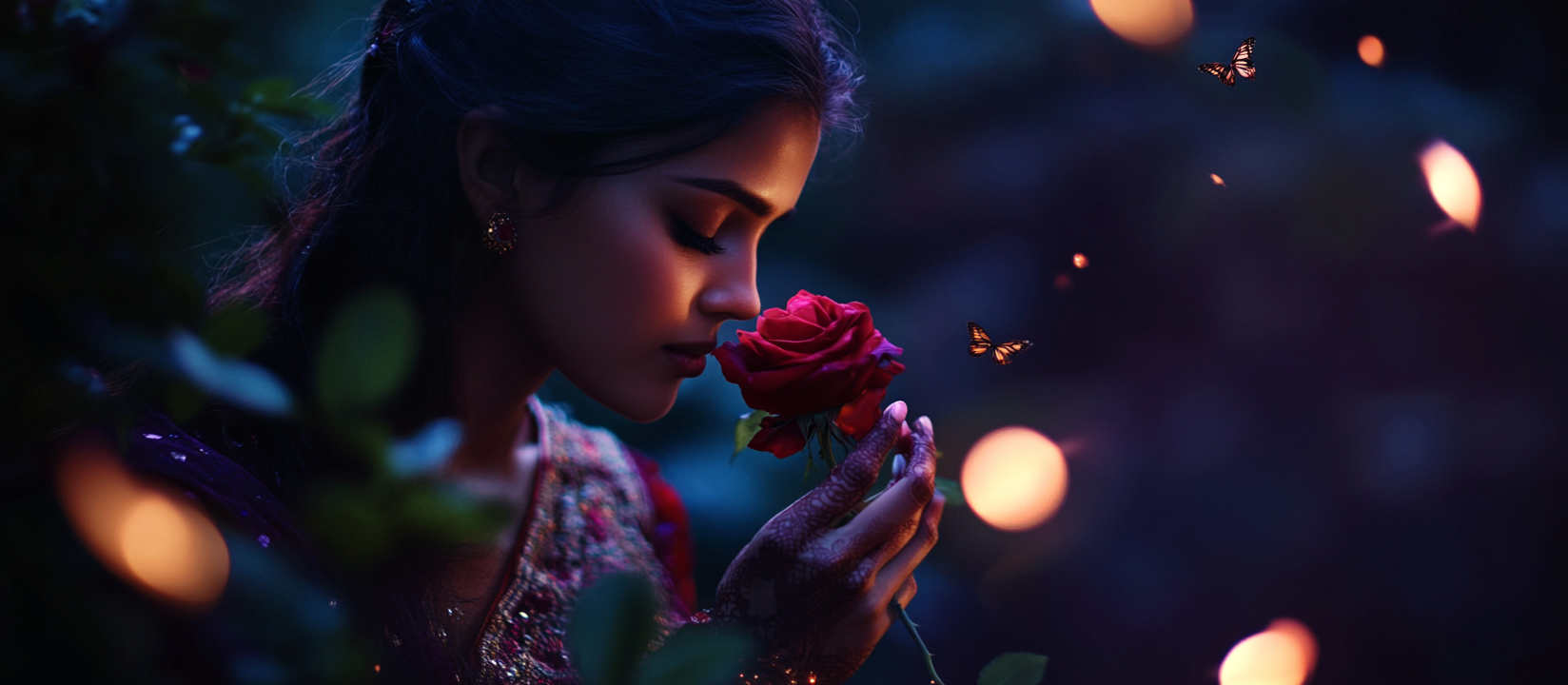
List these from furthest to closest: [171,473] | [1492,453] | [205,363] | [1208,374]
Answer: [1208,374] < [1492,453] < [171,473] < [205,363]

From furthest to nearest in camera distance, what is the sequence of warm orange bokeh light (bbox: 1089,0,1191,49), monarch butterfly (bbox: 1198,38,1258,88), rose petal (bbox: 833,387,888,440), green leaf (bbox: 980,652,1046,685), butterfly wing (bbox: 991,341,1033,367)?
warm orange bokeh light (bbox: 1089,0,1191,49)
monarch butterfly (bbox: 1198,38,1258,88)
butterfly wing (bbox: 991,341,1033,367)
rose petal (bbox: 833,387,888,440)
green leaf (bbox: 980,652,1046,685)

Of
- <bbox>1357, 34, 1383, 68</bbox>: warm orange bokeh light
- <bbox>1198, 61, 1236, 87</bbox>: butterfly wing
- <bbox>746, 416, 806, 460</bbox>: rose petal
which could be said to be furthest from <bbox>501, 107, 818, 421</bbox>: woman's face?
<bbox>1357, 34, 1383, 68</bbox>: warm orange bokeh light

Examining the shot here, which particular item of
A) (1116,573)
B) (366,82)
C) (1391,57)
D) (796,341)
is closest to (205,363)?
(796,341)

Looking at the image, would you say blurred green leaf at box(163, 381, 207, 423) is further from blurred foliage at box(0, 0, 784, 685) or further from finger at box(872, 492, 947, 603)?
finger at box(872, 492, 947, 603)

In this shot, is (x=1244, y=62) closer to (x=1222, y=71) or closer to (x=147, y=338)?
(x=1222, y=71)

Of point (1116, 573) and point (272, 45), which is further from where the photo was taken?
point (1116, 573)

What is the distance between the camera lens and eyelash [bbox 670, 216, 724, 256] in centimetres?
79

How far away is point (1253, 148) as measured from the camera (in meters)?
1.10

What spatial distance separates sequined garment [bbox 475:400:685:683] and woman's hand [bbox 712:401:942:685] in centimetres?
20

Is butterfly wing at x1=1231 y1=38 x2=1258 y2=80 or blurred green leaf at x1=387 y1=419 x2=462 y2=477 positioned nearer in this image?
blurred green leaf at x1=387 y1=419 x2=462 y2=477

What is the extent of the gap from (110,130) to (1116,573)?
1.19 meters

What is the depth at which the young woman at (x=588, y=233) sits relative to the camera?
0.74m

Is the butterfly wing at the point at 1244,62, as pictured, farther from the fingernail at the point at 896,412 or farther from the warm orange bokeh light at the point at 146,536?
the warm orange bokeh light at the point at 146,536

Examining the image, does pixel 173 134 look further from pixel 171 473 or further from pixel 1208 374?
pixel 1208 374
